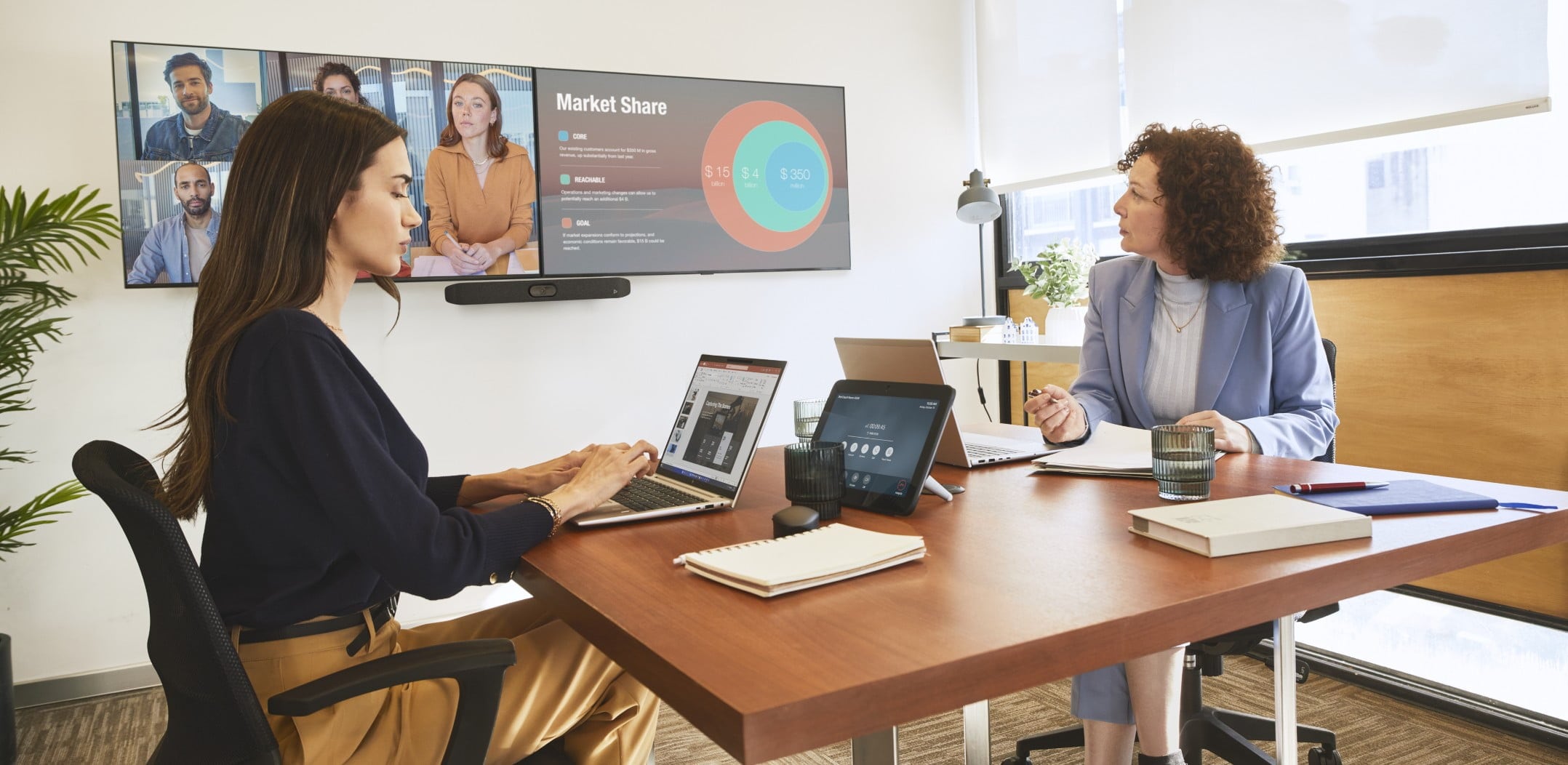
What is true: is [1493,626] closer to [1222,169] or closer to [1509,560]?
[1509,560]

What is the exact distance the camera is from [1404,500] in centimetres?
140

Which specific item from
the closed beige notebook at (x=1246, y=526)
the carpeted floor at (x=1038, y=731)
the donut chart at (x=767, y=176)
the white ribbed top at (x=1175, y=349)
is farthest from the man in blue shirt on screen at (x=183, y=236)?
the closed beige notebook at (x=1246, y=526)

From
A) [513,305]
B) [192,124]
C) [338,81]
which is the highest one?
[338,81]

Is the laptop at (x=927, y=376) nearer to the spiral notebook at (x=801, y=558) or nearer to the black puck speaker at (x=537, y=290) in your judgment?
the spiral notebook at (x=801, y=558)

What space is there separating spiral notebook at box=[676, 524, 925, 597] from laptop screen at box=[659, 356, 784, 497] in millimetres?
355

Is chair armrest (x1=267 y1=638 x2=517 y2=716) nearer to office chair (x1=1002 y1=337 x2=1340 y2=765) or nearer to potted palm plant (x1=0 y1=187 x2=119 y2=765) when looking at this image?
office chair (x1=1002 y1=337 x2=1340 y2=765)

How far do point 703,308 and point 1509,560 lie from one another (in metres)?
2.71

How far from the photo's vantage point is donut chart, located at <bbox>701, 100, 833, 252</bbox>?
4023 millimetres

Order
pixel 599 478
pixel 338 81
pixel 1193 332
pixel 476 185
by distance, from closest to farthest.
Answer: pixel 599 478 → pixel 1193 332 → pixel 338 81 → pixel 476 185

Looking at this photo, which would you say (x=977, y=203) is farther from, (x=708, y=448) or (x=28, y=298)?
(x=28, y=298)

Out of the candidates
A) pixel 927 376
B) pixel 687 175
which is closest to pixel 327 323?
pixel 927 376

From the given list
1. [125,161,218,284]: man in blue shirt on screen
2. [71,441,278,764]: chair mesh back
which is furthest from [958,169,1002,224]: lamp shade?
[71,441,278,764]: chair mesh back

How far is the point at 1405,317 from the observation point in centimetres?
296

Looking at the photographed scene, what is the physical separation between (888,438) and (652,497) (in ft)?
1.36
